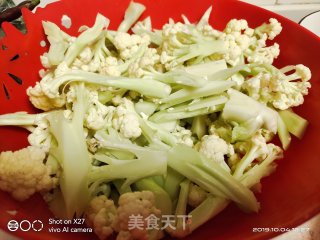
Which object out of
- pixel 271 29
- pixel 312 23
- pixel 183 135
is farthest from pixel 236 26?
pixel 312 23

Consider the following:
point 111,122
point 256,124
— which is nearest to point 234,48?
point 256,124

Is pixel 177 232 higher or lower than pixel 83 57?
lower

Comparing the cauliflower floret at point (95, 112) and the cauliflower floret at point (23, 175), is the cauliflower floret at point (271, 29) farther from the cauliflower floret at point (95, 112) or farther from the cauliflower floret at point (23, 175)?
the cauliflower floret at point (23, 175)

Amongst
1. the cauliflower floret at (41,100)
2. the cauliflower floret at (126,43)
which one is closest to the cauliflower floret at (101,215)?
the cauliflower floret at (41,100)

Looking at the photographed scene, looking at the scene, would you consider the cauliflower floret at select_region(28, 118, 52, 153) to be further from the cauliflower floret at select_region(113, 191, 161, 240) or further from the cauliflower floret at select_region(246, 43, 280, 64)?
the cauliflower floret at select_region(246, 43, 280, 64)

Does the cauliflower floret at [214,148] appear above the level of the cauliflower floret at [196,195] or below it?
above

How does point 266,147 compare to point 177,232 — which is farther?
point 266,147

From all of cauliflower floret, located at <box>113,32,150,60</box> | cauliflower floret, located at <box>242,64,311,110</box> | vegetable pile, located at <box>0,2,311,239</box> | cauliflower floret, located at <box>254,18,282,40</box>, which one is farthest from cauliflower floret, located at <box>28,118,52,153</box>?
cauliflower floret, located at <box>254,18,282,40</box>

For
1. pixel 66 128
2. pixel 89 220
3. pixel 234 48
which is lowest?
pixel 89 220

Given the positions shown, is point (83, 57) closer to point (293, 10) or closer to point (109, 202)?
point (109, 202)
